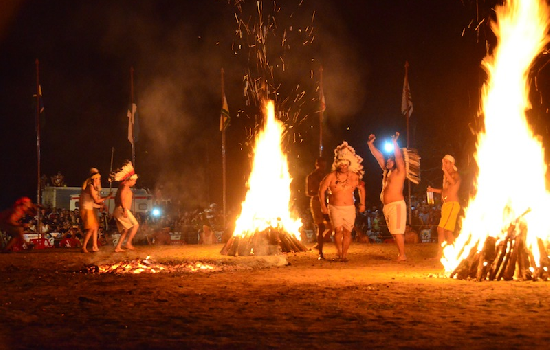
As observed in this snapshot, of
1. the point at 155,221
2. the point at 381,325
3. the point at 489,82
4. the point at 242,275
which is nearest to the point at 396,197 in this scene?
the point at 489,82

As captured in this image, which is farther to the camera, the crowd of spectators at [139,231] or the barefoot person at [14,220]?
the crowd of spectators at [139,231]

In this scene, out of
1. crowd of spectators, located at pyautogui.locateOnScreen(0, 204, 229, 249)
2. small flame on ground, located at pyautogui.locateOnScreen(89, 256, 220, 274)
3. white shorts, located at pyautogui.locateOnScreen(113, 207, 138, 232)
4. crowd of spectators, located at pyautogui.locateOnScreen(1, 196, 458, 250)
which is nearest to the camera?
small flame on ground, located at pyautogui.locateOnScreen(89, 256, 220, 274)

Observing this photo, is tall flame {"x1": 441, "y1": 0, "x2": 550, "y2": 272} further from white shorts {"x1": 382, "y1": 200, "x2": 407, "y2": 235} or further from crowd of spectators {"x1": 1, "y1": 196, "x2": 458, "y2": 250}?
crowd of spectators {"x1": 1, "y1": 196, "x2": 458, "y2": 250}

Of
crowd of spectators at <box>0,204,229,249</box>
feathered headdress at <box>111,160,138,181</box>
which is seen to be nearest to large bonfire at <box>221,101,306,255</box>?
feathered headdress at <box>111,160,138,181</box>

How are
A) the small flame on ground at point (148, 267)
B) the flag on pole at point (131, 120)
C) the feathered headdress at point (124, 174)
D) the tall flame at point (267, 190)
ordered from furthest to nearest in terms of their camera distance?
the flag on pole at point (131, 120) < the feathered headdress at point (124, 174) < the tall flame at point (267, 190) < the small flame on ground at point (148, 267)

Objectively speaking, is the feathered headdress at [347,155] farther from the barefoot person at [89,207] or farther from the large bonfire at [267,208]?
the barefoot person at [89,207]

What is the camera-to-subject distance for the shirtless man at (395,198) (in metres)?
12.6

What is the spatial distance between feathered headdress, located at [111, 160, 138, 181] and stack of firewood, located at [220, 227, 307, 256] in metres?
3.05

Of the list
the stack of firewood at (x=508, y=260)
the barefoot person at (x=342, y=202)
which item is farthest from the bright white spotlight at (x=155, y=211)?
the stack of firewood at (x=508, y=260)

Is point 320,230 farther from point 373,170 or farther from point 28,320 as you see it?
point 373,170

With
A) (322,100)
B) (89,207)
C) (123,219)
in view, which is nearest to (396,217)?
(123,219)

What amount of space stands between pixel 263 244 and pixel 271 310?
7.27 meters

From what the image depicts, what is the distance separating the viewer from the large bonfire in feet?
46.2

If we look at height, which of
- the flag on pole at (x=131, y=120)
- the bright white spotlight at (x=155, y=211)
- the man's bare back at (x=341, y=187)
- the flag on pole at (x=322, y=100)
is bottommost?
the man's bare back at (x=341, y=187)
